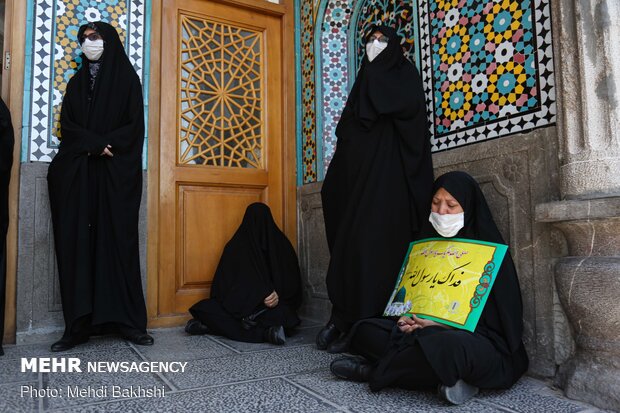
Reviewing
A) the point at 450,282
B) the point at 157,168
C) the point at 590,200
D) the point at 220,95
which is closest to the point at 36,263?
the point at 157,168

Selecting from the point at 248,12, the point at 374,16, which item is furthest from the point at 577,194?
the point at 248,12

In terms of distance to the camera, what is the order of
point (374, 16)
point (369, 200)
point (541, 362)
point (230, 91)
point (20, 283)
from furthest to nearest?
point (230, 91) → point (374, 16) → point (20, 283) → point (369, 200) → point (541, 362)

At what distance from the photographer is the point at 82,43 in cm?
271

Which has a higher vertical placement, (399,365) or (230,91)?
(230,91)

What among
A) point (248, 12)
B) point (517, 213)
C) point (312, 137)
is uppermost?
point (248, 12)

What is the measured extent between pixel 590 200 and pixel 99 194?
228 cm

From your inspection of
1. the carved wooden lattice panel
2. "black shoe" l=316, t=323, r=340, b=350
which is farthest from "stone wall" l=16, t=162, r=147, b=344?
"black shoe" l=316, t=323, r=340, b=350

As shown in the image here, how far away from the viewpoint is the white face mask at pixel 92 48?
268cm

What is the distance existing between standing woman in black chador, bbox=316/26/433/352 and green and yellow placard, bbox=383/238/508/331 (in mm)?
262

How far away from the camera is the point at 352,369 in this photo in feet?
5.96

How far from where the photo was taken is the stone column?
61.2 inches

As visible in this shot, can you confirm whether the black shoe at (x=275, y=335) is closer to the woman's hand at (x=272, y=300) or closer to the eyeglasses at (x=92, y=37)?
the woman's hand at (x=272, y=300)

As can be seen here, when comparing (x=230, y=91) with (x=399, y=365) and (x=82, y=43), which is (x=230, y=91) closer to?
(x=82, y=43)

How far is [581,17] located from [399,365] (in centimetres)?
134
